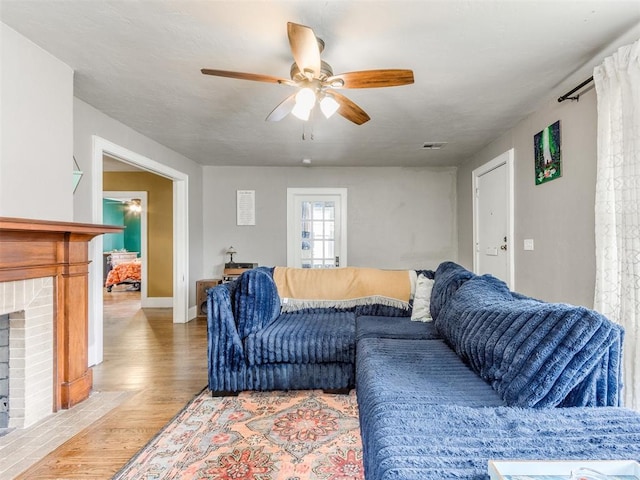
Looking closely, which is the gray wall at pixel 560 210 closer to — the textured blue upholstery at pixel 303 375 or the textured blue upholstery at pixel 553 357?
the textured blue upholstery at pixel 553 357

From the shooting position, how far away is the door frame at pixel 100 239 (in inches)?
115

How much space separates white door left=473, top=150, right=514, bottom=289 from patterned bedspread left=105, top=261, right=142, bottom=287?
7.06 meters

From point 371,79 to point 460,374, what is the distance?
65.4 inches

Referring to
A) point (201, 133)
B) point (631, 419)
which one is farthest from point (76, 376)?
point (631, 419)

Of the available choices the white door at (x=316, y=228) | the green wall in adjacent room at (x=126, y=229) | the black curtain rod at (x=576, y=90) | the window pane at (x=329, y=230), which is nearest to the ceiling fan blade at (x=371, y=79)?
the black curtain rod at (x=576, y=90)

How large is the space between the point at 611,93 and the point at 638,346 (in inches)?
59.5

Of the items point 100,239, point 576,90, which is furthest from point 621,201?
point 100,239

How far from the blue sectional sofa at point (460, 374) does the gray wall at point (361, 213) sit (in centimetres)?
286

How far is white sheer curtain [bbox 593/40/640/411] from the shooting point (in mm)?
1806

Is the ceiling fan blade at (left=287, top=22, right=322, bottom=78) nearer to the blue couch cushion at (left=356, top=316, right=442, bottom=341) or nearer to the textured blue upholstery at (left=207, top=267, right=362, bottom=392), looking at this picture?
the textured blue upholstery at (left=207, top=267, right=362, bottom=392)

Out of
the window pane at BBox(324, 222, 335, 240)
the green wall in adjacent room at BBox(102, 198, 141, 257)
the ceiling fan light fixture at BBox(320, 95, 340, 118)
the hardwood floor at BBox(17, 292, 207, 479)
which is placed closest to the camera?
the hardwood floor at BBox(17, 292, 207, 479)

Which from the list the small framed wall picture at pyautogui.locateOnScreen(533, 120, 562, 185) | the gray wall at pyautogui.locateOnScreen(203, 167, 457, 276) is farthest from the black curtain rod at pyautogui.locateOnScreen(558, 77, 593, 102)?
the gray wall at pyautogui.locateOnScreen(203, 167, 457, 276)

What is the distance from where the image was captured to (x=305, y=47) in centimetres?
162

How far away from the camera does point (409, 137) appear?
377 centimetres
